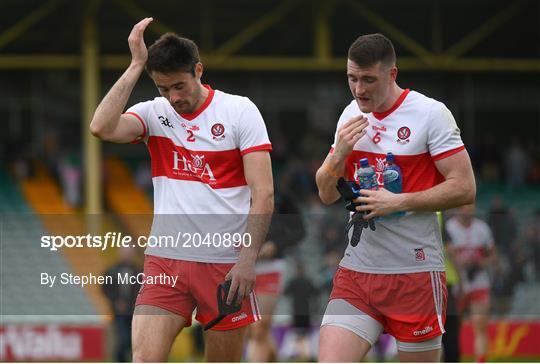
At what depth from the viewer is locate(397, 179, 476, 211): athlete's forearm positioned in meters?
6.09

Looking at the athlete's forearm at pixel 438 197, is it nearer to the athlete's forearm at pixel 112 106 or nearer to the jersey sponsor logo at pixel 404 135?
the jersey sponsor logo at pixel 404 135

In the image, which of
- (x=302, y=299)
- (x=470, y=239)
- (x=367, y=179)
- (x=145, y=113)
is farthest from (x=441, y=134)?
(x=302, y=299)

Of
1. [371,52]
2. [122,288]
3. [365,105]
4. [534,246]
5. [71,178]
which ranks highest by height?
[371,52]

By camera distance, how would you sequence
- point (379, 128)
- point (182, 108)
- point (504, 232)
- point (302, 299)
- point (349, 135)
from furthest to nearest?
point (302, 299)
point (504, 232)
point (182, 108)
point (379, 128)
point (349, 135)

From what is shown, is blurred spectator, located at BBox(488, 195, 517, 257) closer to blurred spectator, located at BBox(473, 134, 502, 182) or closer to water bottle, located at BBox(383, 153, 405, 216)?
water bottle, located at BBox(383, 153, 405, 216)

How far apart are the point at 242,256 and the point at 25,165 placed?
17784 mm

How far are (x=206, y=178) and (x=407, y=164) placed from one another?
1118 millimetres

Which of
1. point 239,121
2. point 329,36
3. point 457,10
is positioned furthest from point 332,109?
point 239,121

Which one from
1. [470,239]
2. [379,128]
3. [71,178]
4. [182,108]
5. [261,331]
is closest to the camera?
[379,128]

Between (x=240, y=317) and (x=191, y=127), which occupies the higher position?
(x=191, y=127)

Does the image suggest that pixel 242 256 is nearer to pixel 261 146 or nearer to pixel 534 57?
pixel 261 146

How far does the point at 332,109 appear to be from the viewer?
2348cm

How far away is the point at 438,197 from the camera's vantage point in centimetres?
609

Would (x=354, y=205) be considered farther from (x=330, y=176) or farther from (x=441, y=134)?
(x=441, y=134)
